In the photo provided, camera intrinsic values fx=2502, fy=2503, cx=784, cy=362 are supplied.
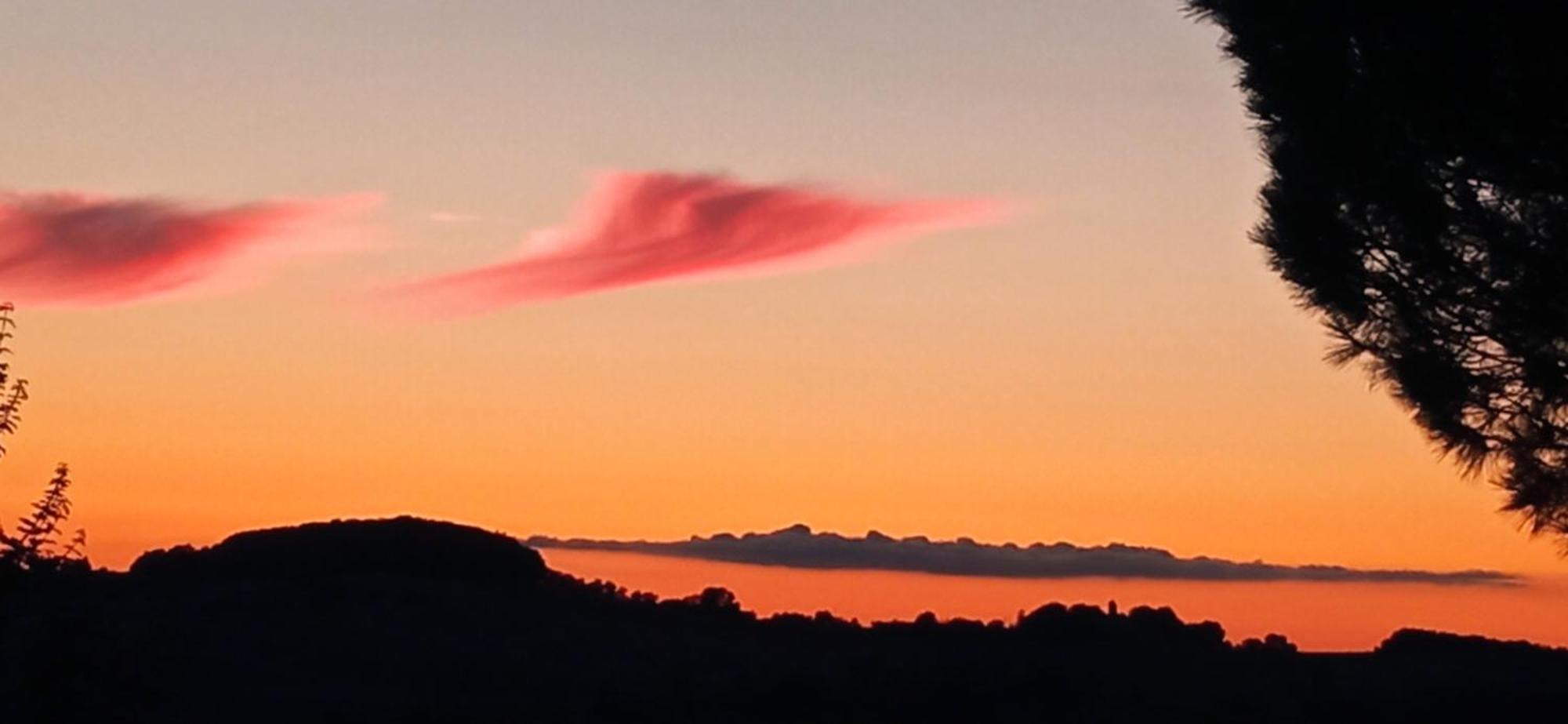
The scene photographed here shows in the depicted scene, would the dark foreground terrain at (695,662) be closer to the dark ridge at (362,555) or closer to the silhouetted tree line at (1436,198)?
the dark ridge at (362,555)

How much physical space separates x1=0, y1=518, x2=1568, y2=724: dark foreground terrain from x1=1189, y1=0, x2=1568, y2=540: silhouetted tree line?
9441mm

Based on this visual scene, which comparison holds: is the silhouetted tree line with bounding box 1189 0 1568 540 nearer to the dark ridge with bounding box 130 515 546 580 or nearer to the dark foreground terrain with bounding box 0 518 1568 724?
the dark foreground terrain with bounding box 0 518 1568 724

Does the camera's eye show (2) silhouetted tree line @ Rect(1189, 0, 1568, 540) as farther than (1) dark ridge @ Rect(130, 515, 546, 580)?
No

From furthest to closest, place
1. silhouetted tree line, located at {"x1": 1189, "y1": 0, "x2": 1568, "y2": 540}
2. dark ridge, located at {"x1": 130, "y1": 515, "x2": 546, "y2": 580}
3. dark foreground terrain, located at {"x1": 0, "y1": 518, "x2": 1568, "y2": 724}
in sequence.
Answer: dark ridge, located at {"x1": 130, "y1": 515, "x2": 546, "y2": 580} → dark foreground terrain, located at {"x1": 0, "y1": 518, "x2": 1568, "y2": 724} → silhouetted tree line, located at {"x1": 1189, "y1": 0, "x2": 1568, "y2": 540}

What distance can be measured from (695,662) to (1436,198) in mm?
14597

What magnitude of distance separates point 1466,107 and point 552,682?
15661mm

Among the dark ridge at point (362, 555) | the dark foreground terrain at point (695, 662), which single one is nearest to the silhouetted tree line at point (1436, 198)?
the dark foreground terrain at point (695, 662)

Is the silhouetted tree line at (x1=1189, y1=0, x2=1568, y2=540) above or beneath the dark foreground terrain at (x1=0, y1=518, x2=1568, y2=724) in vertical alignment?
above

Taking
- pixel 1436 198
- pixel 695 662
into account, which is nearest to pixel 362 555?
pixel 695 662

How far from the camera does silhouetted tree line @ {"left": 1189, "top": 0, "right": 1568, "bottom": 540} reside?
1686cm

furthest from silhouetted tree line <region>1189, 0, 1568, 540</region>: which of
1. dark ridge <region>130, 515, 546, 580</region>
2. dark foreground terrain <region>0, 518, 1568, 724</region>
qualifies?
dark ridge <region>130, 515, 546, 580</region>

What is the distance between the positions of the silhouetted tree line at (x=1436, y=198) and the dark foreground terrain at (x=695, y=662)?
372 inches

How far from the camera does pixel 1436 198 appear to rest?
1755cm

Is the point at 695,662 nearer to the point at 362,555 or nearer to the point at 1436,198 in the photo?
the point at 362,555
